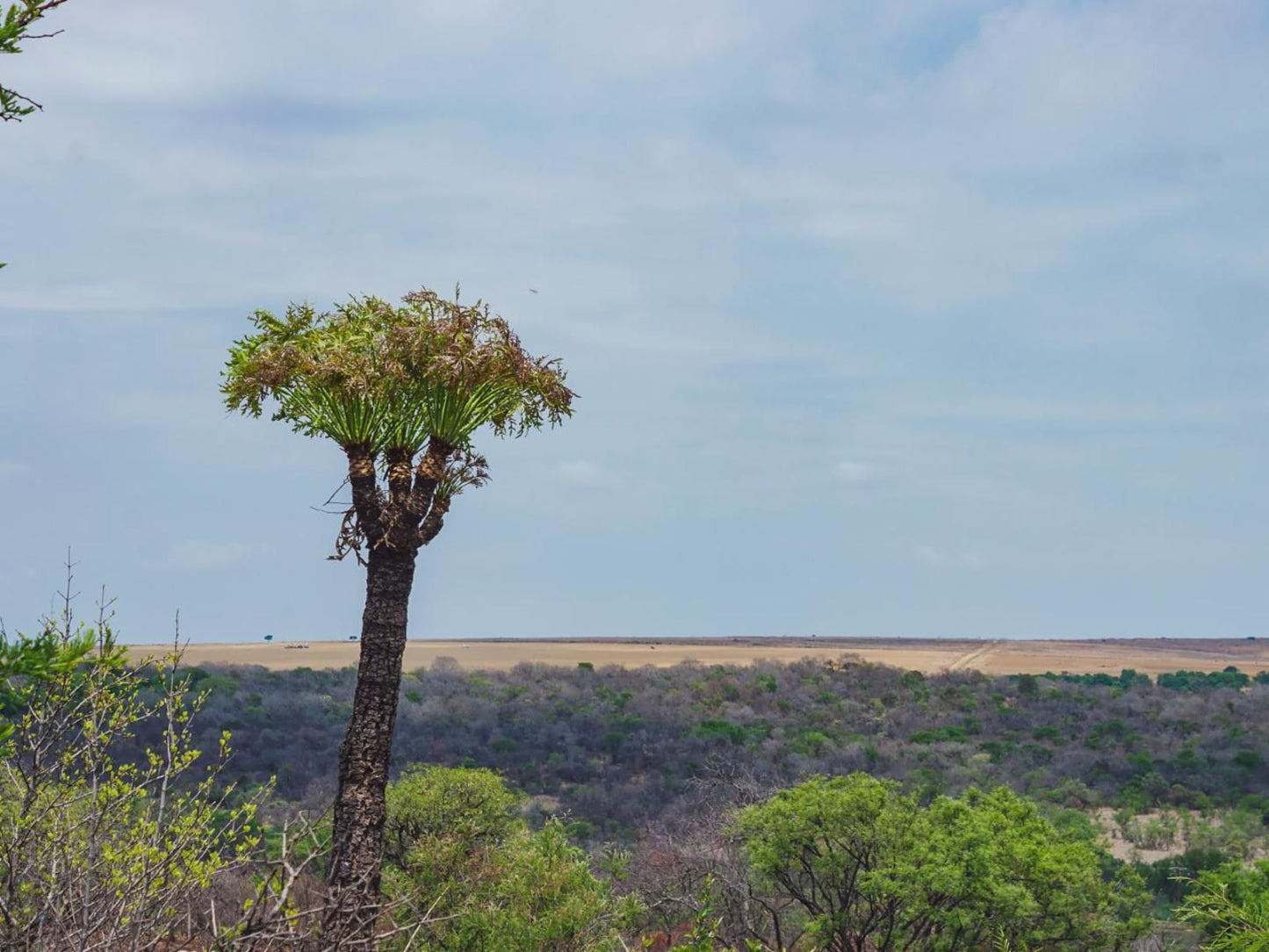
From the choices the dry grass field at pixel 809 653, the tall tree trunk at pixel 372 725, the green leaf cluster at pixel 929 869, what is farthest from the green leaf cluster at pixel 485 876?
the dry grass field at pixel 809 653

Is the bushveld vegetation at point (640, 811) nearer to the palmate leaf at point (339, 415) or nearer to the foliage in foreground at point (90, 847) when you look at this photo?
the foliage in foreground at point (90, 847)

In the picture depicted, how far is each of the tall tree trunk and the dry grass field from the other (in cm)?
9041

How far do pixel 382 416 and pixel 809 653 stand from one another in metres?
124

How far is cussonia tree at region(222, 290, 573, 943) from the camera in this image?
1619 cm

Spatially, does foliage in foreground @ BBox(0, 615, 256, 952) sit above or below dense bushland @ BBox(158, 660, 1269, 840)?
above

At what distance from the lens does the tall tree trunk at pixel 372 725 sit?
16078 mm

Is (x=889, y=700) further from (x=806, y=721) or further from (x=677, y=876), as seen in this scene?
(x=677, y=876)

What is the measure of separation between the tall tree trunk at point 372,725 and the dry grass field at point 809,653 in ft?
297

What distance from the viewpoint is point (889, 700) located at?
75.6 metres

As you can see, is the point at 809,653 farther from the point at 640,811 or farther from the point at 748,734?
the point at 640,811

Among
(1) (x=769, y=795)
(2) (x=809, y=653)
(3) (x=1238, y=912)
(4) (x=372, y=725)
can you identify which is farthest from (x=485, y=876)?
(2) (x=809, y=653)

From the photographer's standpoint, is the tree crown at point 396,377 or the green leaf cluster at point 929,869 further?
the green leaf cluster at point 929,869

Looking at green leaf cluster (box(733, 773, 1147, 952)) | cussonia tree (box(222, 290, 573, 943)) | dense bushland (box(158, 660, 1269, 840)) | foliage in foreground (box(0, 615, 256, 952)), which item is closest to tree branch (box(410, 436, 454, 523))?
cussonia tree (box(222, 290, 573, 943))

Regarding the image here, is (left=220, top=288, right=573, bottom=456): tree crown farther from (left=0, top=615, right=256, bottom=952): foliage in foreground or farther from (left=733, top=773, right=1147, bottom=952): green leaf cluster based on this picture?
(left=733, top=773, right=1147, bottom=952): green leaf cluster
